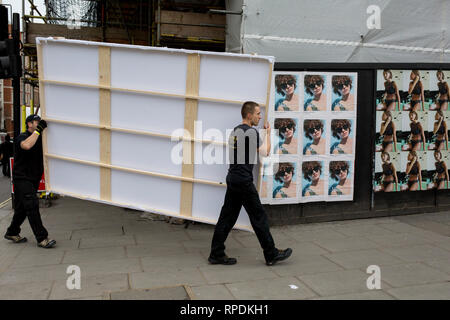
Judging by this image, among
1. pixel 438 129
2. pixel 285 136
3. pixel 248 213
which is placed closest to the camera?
pixel 248 213

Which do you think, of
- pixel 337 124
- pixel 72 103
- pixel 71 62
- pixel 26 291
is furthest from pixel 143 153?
pixel 337 124

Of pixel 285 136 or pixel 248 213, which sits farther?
pixel 285 136

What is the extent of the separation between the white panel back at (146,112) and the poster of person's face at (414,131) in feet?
13.5

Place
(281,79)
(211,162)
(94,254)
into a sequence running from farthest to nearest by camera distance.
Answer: (281,79), (94,254), (211,162)

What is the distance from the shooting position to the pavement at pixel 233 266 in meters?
4.40

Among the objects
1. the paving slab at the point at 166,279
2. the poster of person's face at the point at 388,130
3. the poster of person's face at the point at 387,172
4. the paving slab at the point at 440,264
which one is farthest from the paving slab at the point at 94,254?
the poster of person's face at the point at 388,130

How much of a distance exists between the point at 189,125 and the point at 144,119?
60 centimetres

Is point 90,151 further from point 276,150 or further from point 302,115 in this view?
point 302,115

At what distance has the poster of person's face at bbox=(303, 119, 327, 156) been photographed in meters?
6.95

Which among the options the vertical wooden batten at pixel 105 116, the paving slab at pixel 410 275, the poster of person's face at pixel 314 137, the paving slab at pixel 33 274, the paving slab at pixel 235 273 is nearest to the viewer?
the paving slab at pixel 410 275

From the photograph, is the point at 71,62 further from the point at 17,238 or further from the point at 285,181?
the point at 285,181

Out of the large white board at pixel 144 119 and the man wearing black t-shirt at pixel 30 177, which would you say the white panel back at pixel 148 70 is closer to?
the large white board at pixel 144 119

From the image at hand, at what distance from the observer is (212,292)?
14.3 feet

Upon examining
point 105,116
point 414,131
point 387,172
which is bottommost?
point 387,172
